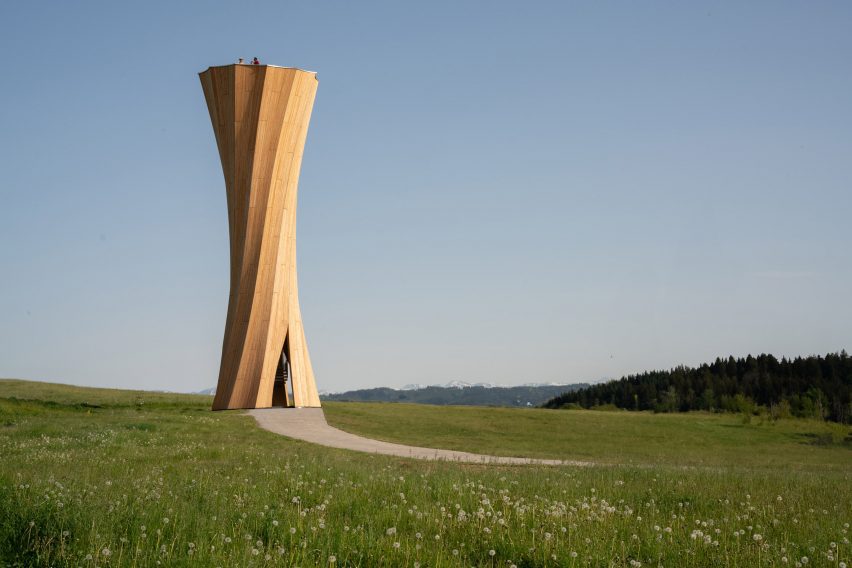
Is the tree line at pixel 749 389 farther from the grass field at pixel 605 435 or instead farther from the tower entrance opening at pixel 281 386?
the tower entrance opening at pixel 281 386

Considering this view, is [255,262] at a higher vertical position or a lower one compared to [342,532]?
higher

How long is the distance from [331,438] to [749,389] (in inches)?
1424

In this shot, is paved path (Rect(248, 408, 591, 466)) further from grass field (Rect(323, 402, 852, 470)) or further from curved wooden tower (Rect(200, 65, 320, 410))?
curved wooden tower (Rect(200, 65, 320, 410))

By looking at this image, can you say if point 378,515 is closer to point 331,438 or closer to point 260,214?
point 331,438

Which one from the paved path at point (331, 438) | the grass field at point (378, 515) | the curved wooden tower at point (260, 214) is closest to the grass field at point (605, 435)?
the paved path at point (331, 438)

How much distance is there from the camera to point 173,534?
508cm

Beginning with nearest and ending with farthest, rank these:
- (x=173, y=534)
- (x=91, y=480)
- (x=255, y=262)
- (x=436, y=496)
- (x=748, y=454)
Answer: (x=173, y=534), (x=436, y=496), (x=91, y=480), (x=748, y=454), (x=255, y=262)

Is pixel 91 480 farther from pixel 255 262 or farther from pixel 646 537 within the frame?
pixel 255 262

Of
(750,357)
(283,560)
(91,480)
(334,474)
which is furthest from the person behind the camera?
(750,357)

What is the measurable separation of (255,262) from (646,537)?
21.4 metres

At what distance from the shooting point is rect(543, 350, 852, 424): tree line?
133 feet

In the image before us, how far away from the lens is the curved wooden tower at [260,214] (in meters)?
25.2

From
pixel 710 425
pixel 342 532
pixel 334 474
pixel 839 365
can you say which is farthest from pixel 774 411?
pixel 342 532

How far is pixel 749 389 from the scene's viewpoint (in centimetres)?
4819
